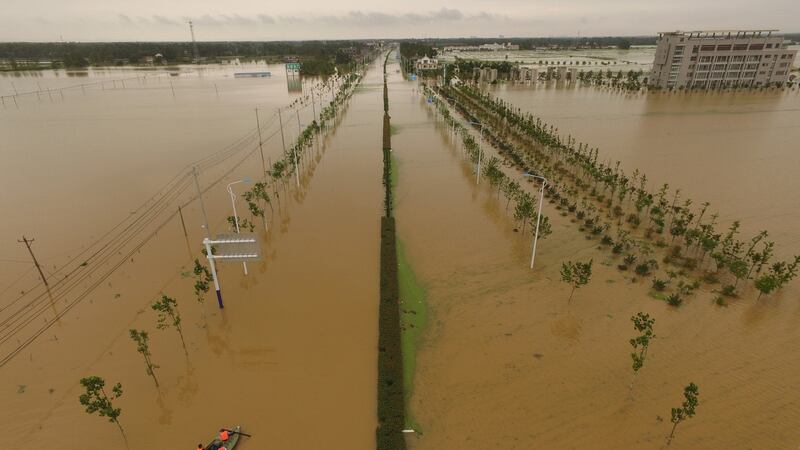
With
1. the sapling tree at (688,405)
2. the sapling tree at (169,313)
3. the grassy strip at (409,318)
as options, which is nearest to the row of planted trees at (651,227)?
the sapling tree at (688,405)

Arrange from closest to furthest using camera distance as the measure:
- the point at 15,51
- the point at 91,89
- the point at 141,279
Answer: the point at 141,279
the point at 91,89
the point at 15,51

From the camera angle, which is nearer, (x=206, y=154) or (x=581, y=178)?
(x=581, y=178)

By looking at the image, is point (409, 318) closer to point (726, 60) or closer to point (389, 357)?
point (389, 357)

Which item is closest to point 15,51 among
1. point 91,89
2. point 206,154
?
point 91,89

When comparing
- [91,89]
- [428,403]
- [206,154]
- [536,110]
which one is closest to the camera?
[428,403]

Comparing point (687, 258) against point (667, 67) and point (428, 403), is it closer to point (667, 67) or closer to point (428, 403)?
point (428, 403)
